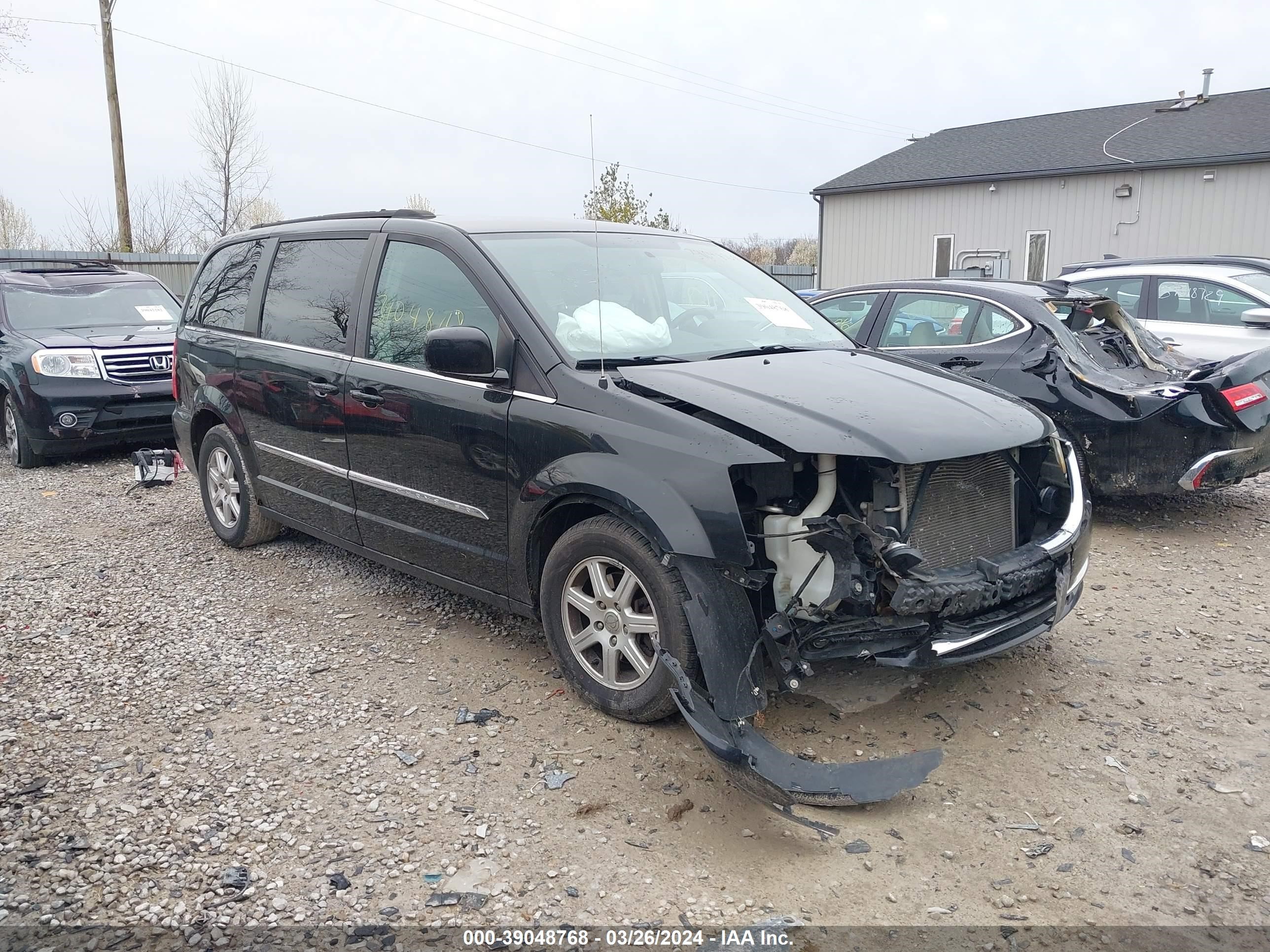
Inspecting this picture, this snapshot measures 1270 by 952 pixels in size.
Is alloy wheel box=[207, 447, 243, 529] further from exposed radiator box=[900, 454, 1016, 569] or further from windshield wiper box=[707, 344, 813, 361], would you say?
exposed radiator box=[900, 454, 1016, 569]

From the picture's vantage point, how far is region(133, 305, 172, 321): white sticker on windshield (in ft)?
32.7

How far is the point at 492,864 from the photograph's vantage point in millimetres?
2889

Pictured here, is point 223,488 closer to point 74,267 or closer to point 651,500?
point 651,500

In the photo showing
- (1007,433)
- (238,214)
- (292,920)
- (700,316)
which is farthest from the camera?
(238,214)

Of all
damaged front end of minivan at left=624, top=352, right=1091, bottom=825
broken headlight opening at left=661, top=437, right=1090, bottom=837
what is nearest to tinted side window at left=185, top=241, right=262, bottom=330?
damaged front end of minivan at left=624, top=352, right=1091, bottom=825

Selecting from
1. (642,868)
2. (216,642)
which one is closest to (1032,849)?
(642,868)

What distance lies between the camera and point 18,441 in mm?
8898

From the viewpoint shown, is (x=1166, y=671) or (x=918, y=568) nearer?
(x=918, y=568)

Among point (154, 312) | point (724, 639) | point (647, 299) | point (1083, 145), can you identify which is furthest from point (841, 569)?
point (1083, 145)

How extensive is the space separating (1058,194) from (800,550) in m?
21.2

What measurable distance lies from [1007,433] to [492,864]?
92.4 inches

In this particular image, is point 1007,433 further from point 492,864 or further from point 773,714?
point 492,864

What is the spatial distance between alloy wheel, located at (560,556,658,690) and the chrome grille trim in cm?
678

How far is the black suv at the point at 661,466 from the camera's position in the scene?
3203 mm
